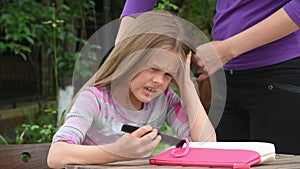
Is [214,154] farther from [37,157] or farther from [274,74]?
[37,157]

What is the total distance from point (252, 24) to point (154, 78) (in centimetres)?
47

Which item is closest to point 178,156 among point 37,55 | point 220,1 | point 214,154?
point 214,154

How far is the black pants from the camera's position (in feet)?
5.77

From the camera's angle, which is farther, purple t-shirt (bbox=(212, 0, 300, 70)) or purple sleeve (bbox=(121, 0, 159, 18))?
purple sleeve (bbox=(121, 0, 159, 18))

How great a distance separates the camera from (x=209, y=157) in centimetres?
134

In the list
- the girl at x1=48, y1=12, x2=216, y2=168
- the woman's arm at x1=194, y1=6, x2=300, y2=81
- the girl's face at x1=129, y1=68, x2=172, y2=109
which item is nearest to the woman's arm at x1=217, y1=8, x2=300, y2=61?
the woman's arm at x1=194, y1=6, x2=300, y2=81

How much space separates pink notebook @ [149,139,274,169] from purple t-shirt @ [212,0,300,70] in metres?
0.47

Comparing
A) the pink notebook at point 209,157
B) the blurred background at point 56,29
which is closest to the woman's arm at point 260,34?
the pink notebook at point 209,157

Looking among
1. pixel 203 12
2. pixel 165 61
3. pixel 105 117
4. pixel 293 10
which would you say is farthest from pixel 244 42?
pixel 203 12

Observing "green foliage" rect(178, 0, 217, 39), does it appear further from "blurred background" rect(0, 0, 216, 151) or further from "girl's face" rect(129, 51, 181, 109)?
"girl's face" rect(129, 51, 181, 109)

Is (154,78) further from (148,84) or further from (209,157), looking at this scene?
(209,157)

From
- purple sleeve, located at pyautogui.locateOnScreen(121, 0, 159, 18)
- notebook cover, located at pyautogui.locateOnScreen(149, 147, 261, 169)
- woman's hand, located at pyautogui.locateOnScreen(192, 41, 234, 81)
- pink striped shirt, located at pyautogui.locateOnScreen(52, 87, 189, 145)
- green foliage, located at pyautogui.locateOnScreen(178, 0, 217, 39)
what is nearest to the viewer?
notebook cover, located at pyautogui.locateOnScreen(149, 147, 261, 169)

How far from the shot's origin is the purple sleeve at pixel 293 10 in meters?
1.69

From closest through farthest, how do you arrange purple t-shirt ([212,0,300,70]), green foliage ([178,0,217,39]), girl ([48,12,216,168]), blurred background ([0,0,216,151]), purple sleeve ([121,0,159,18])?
girl ([48,12,216,168]), purple t-shirt ([212,0,300,70]), purple sleeve ([121,0,159,18]), blurred background ([0,0,216,151]), green foliage ([178,0,217,39])
